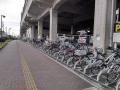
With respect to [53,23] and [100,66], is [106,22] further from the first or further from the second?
[53,23]

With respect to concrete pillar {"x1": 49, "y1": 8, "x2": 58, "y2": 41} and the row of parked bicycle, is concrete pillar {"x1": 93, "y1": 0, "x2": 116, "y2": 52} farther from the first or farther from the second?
concrete pillar {"x1": 49, "y1": 8, "x2": 58, "y2": 41}

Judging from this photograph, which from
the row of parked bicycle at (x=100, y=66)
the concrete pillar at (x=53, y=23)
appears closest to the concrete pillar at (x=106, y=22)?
the row of parked bicycle at (x=100, y=66)

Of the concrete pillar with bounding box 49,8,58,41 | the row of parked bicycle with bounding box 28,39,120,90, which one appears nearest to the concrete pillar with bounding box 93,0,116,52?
the row of parked bicycle with bounding box 28,39,120,90

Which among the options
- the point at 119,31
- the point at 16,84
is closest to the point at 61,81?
the point at 16,84

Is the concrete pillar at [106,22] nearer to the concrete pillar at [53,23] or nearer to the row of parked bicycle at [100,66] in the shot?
the row of parked bicycle at [100,66]

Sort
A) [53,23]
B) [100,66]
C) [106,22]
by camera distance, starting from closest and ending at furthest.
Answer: [100,66] → [106,22] → [53,23]

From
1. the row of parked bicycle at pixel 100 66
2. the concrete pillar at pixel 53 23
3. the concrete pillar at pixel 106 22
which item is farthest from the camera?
the concrete pillar at pixel 53 23

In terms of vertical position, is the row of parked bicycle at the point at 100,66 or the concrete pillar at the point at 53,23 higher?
the concrete pillar at the point at 53,23

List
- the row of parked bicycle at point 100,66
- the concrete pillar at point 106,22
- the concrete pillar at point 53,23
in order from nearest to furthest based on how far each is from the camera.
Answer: the row of parked bicycle at point 100,66 → the concrete pillar at point 106,22 → the concrete pillar at point 53,23

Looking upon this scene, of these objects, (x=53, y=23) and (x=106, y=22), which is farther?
(x=53, y=23)

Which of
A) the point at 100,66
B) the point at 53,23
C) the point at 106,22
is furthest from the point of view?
the point at 53,23

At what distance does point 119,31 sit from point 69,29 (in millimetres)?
32278

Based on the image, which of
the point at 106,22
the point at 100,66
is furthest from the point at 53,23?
the point at 100,66

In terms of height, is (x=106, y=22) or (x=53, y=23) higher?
(x=53, y=23)
